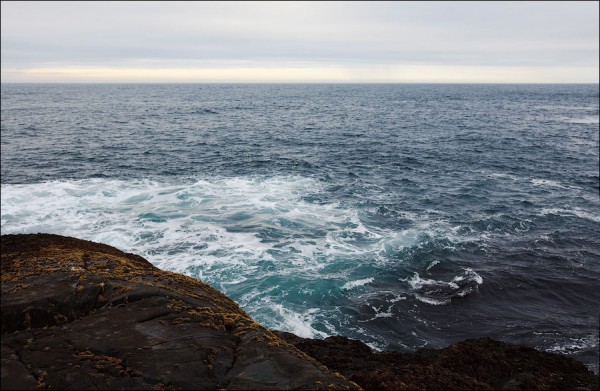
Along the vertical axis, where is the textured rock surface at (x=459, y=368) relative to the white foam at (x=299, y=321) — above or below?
above

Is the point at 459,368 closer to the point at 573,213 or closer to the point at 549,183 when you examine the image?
the point at 573,213

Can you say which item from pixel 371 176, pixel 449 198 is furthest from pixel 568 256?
pixel 371 176

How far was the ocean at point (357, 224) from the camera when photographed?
18.3 m

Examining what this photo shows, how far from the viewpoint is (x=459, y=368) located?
11.5 metres

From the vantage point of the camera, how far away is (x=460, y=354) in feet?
39.4

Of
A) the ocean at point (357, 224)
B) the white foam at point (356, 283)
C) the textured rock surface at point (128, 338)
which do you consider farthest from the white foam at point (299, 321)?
the textured rock surface at point (128, 338)

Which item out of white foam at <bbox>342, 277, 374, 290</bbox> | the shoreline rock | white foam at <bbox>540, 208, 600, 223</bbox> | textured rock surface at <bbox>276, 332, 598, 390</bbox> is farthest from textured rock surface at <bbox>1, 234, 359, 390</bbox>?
white foam at <bbox>540, 208, 600, 223</bbox>

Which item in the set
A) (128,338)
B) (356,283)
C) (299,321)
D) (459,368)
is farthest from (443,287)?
(128,338)

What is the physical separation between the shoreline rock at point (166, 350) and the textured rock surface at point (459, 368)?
3 cm

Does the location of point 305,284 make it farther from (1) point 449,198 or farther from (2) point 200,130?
(2) point 200,130

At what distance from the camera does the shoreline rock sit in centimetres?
838

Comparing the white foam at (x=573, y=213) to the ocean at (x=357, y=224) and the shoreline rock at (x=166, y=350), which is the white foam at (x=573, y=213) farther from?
the shoreline rock at (x=166, y=350)

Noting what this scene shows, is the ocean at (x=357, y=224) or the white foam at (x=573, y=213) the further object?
the white foam at (x=573, y=213)

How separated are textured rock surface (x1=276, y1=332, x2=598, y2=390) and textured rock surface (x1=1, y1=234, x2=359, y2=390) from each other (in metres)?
2.21
